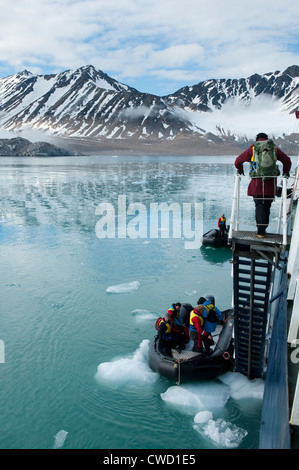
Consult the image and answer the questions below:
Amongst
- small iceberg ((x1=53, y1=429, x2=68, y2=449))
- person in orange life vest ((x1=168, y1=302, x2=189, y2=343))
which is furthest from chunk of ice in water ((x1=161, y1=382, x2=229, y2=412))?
small iceberg ((x1=53, y1=429, x2=68, y2=449))

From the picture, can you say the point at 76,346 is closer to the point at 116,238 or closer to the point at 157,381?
the point at 157,381

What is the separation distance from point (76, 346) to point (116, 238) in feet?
35.0

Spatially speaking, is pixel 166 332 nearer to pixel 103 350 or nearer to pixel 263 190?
pixel 103 350

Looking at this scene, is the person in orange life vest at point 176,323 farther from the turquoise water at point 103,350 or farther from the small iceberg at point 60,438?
the small iceberg at point 60,438

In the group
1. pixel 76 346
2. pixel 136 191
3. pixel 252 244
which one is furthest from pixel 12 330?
pixel 136 191

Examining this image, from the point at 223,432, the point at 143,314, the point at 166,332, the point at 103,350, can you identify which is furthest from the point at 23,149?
the point at 223,432

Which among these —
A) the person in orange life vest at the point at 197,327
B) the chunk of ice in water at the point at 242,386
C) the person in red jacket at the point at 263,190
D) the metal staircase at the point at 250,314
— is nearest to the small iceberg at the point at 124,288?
the person in orange life vest at the point at 197,327

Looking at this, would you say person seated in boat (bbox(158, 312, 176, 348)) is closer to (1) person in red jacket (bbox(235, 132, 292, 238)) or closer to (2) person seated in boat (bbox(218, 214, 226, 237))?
(1) person in red jacket (bbox(235, 132, 292, 238))

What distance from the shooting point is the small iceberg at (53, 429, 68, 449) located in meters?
6.72

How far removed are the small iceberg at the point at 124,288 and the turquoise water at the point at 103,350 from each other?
135 mm

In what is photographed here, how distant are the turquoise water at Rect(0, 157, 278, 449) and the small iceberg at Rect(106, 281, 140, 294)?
0.13 m

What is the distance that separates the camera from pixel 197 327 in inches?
321
